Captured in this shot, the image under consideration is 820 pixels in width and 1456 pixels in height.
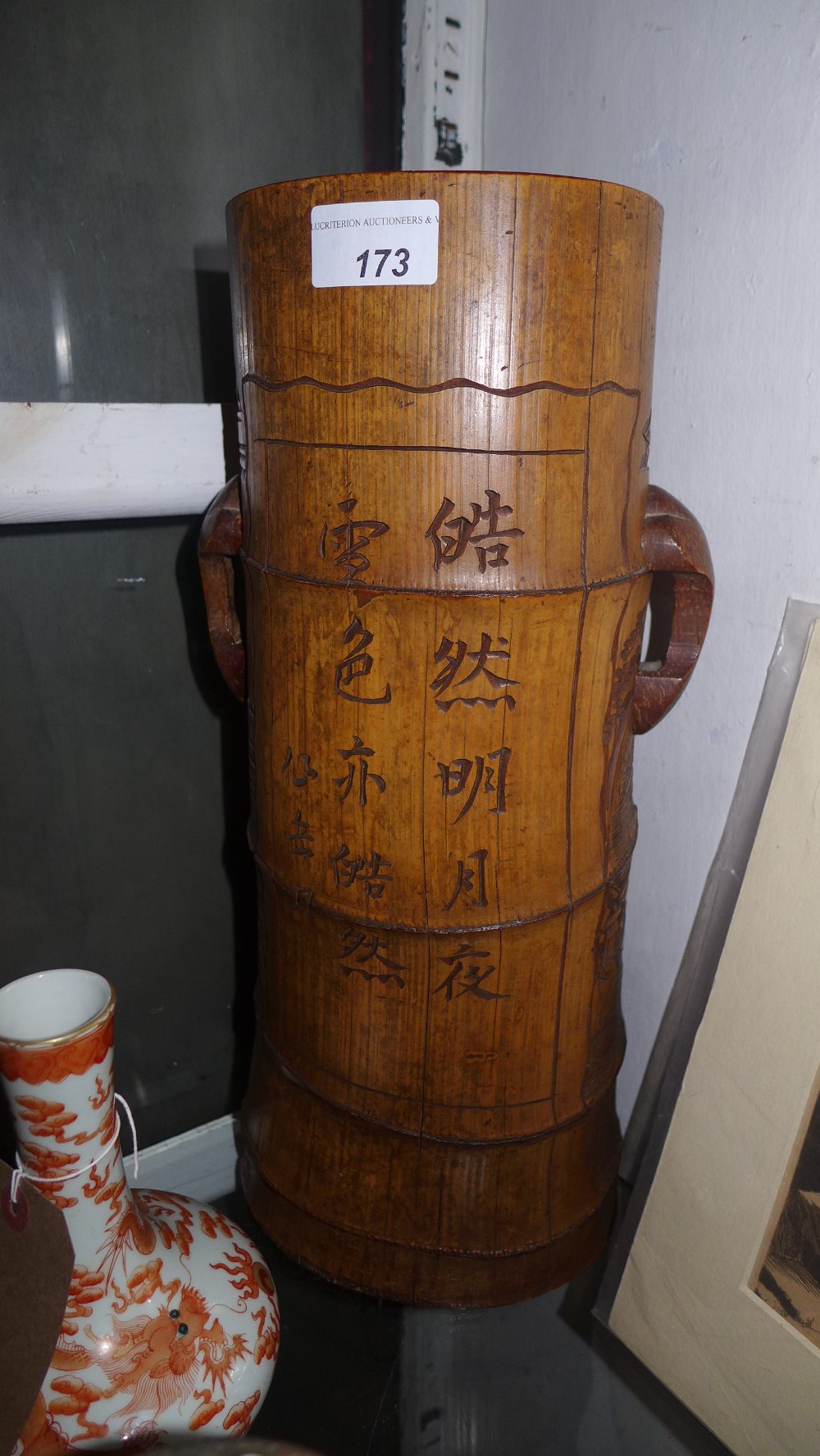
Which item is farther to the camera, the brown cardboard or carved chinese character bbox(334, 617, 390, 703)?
carved chinese character bbox(334, 617, 390, 703)

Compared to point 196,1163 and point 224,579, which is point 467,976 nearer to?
point 224,579

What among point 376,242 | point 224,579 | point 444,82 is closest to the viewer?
point 376,242

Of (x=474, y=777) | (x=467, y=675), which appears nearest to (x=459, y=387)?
(x=467, y=675)

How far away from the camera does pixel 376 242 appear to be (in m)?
0.90

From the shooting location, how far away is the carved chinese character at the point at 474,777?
40.8 inches

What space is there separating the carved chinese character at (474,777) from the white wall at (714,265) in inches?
14.4

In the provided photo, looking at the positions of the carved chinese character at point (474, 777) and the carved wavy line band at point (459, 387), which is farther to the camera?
the carved chinese character at point (474, 777)

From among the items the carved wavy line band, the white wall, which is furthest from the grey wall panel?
the carved wavy line band

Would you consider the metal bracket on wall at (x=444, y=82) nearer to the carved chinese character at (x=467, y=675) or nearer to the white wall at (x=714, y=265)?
the white wall at (x=714, y=265)

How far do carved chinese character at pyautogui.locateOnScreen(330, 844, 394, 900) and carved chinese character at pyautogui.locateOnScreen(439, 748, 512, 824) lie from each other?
11 cm

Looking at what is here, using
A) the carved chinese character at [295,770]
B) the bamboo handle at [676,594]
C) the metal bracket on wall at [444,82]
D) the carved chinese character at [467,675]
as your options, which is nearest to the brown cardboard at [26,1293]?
the carved chinese character at [295,770]

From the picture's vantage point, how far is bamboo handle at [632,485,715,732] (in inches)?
43.7

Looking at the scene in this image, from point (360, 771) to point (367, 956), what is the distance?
23 cm

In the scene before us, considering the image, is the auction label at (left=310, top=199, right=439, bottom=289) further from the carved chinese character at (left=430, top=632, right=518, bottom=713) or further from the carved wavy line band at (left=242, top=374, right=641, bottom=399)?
the carved chinese character at (left=430, top=632, right=518, bottom=713)
